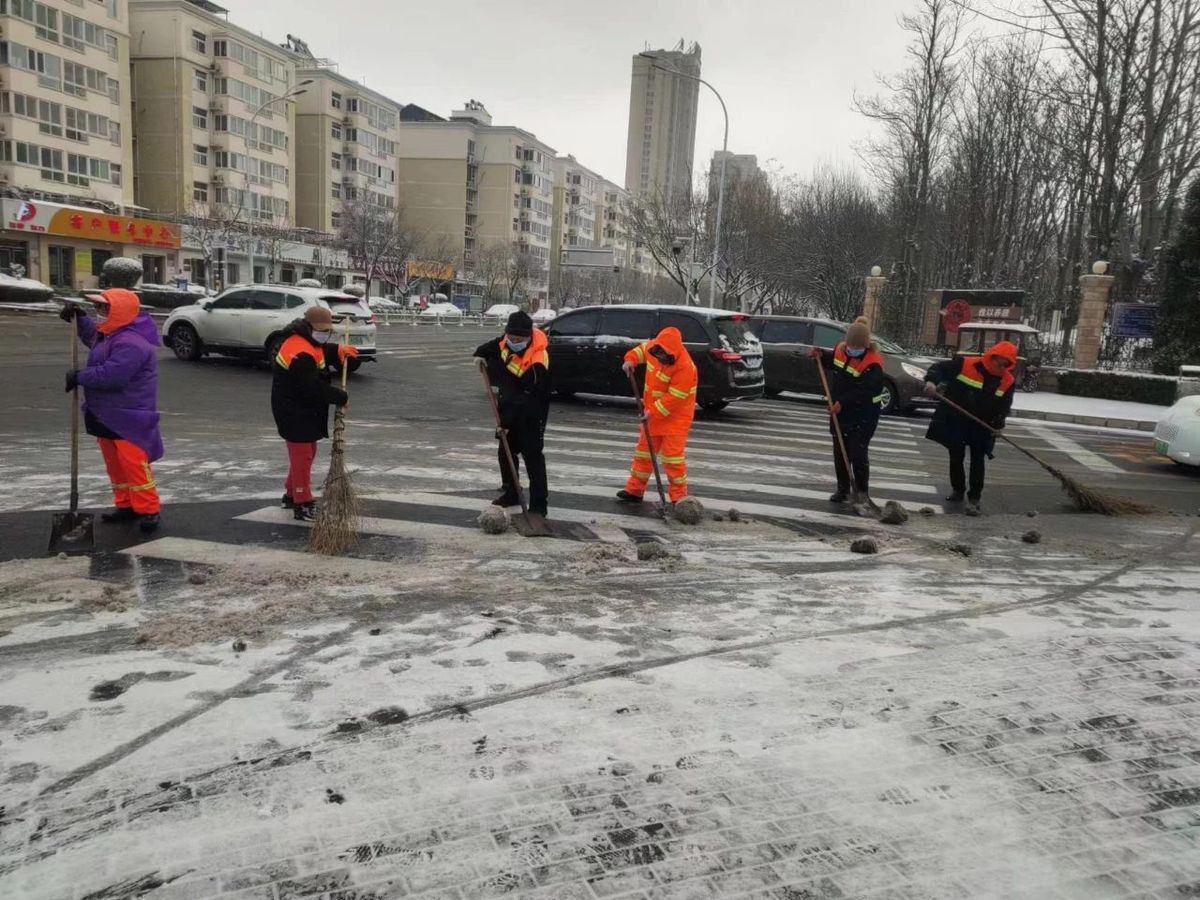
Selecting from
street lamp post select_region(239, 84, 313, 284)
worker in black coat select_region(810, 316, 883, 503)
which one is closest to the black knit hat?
worker in black coat select_region(810, 316, 883, 503)

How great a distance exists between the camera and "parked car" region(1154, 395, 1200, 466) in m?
10.5

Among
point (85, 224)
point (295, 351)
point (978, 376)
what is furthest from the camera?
point (85, 224)

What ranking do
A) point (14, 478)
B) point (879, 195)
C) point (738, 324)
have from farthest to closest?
point (879, 195)
point (738, 324)
point (14, 478)

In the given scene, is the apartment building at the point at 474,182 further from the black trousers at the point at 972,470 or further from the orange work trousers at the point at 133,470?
the orange work trousers at the point at 133,470

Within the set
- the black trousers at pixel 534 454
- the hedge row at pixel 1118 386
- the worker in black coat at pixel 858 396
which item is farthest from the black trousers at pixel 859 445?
the hedge row at pixel 1118 386

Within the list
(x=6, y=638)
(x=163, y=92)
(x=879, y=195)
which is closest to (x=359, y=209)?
(x=163, y=92)

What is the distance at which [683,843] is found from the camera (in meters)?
2.56

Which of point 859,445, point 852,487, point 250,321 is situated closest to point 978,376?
point 859,445

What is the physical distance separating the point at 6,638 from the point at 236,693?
1352mm

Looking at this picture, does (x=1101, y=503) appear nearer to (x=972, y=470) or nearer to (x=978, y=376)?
(x=972, y=470)

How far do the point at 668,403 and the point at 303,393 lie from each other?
9.61 ft

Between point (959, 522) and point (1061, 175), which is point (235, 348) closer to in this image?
point (959, 522)

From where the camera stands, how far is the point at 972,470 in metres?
8.20

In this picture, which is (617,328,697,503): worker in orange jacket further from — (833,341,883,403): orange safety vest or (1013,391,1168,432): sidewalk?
(1013,391,1168,432): sidewalk
